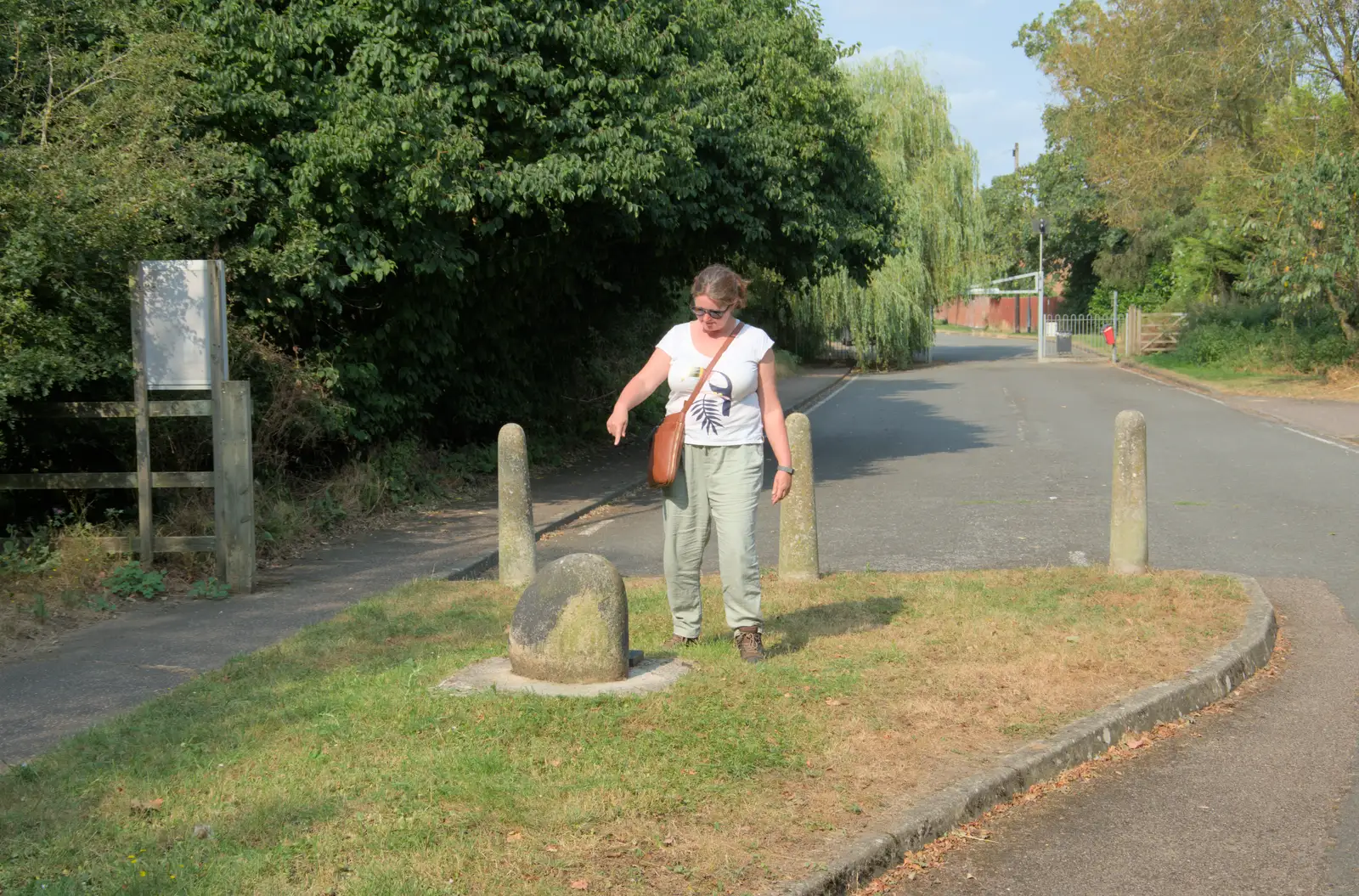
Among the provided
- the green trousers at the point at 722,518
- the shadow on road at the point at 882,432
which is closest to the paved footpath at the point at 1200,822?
the green trousers at the point at 722,518

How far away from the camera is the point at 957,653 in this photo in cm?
669

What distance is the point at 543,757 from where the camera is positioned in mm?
5000

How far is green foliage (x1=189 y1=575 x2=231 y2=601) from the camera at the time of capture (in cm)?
870

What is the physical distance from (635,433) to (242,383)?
37.8 feet

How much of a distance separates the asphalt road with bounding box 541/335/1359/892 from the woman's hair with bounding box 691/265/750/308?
2.82 meters

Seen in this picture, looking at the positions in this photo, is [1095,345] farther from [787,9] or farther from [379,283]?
[379,283]

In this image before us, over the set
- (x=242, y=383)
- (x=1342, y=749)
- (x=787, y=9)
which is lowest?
(x=1342, y=749)

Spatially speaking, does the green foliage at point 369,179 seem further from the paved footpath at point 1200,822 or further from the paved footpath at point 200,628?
the paved footpath at point 1200,822

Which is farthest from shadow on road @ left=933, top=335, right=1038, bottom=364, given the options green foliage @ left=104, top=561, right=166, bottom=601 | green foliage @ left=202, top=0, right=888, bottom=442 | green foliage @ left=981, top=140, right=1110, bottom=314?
green foliage @ left=104, top=561, right=166, bottom=601

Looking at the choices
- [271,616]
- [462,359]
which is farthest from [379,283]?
[271,616]

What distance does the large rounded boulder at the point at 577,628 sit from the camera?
593 cm

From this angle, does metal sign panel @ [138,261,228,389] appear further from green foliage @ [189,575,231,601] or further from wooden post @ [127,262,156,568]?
green foliage @ [189,575,231,601]

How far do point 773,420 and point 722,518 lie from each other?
56 cm

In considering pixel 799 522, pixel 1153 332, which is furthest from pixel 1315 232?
pixel 799 522
